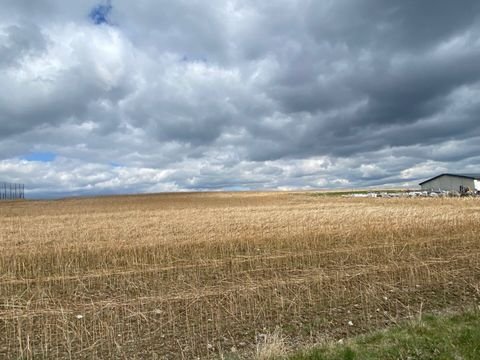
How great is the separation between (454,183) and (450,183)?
2132mm

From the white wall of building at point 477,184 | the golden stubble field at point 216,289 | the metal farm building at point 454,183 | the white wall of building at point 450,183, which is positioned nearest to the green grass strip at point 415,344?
the golden stubble field at point 216,289

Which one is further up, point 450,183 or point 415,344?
point 450,183

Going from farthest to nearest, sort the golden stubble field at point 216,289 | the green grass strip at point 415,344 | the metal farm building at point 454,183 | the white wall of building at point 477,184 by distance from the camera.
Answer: the metal farm building at point 454,183 < the white wall of building at point 477,184 < the golden stubble field at point 216,289 < the green grass strip at point 415,344

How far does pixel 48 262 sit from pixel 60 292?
4.86m

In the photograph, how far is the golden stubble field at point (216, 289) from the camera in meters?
7.35

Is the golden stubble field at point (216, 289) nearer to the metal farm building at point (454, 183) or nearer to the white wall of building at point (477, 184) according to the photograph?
the white wall of building at point (477, 184)

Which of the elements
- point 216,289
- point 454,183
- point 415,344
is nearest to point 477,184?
point 454,183

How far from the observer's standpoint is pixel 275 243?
710 inches

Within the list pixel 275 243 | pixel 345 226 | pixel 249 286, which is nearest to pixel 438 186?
pixel 345 226

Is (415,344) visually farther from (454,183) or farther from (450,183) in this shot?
(450,183)

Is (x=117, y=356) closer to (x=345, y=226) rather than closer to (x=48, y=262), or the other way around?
(x=48, y=262)

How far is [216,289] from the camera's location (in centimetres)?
1051

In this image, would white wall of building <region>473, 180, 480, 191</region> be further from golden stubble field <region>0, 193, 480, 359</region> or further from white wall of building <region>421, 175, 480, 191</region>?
golden stubble field <region>0, 193, 480, 359</region>

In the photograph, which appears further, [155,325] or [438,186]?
[438,186]
